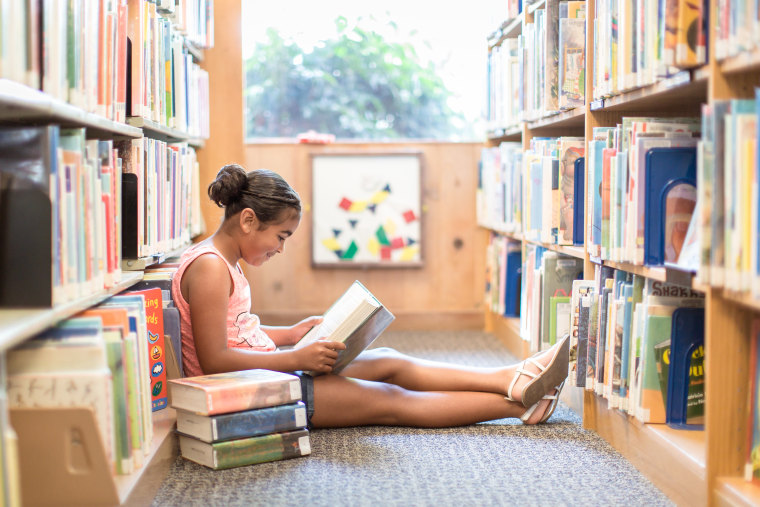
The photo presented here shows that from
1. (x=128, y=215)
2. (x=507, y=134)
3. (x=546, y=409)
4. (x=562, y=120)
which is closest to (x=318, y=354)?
(x=128, y=215)

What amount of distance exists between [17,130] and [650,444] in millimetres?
1455

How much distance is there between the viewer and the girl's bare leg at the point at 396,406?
2.08m

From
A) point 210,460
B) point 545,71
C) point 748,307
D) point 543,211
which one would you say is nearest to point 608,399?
point 748,307

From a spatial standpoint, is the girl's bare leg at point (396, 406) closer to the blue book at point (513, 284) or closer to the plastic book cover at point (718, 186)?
the plastic book cover at point (718, 186)

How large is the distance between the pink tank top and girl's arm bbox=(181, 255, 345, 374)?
3 centimetres

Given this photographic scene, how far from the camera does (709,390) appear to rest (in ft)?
4.89

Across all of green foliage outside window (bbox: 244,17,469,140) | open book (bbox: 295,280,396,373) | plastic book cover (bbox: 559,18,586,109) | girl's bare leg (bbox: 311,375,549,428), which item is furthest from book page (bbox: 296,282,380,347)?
green foliage outside window (bbox: 244,17,469,140)

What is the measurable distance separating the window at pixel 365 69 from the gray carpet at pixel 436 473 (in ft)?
8.70

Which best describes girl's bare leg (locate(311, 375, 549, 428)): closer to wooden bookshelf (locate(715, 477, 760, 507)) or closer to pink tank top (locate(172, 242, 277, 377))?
pink tank top (locate(172, 242, 277, 377))

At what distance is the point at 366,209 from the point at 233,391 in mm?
2165

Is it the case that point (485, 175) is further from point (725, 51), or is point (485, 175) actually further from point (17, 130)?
point (17, 130)

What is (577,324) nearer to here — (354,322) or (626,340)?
(626,340)

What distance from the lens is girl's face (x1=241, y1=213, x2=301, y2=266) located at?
6.79 feet

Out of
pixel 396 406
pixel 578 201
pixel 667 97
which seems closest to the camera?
pixel 667 97
